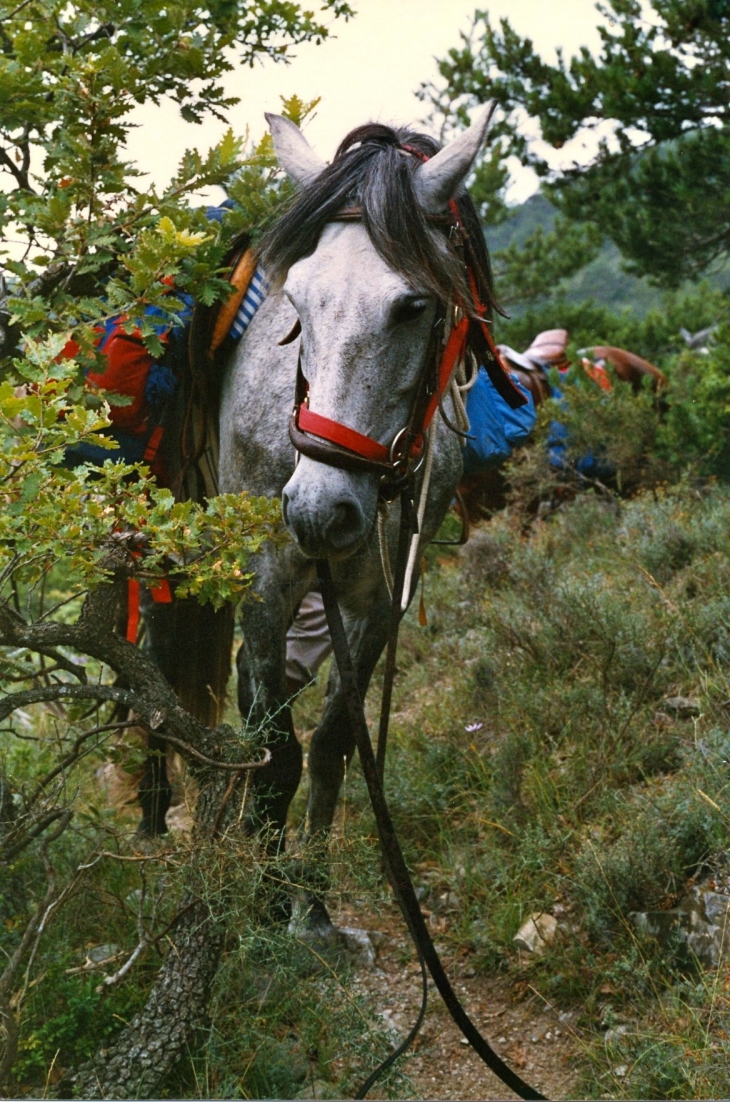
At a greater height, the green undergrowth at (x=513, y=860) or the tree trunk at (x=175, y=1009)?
the tree trunk at (x=175, y=1009)

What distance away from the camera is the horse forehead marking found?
7.44 feet

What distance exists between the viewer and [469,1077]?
2752 mm

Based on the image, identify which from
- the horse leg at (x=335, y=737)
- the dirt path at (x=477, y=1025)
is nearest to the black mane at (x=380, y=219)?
the horse leg at (x=335, y=737)

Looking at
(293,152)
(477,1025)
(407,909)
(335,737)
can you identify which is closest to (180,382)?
(293,152)

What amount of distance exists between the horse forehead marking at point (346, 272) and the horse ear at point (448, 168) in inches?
8.8

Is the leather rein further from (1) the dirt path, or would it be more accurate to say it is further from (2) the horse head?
(1) the dirt path

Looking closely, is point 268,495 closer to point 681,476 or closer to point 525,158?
point 681,476

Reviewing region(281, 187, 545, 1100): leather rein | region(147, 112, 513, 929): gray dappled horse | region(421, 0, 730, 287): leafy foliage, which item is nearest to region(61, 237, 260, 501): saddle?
region(147, 112, 513, 929): gray dappled horse

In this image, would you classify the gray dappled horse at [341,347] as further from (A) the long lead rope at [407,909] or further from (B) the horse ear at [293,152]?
(A) the long lead rope at [407,909]

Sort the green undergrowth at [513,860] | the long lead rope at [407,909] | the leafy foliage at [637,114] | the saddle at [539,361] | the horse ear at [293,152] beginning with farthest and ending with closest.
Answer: the saddle at [539,361]
the leafy foliage at [637,114]
the horse ear at [293,152]
the green undergrowth at [513,860]
the long lead rope at [407,909]

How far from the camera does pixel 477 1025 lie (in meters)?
2.99

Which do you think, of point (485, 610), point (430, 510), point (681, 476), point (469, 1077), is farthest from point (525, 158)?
point (469, 1077)

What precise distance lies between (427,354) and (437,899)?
2.16 metres

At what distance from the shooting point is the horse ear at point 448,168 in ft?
7.97
